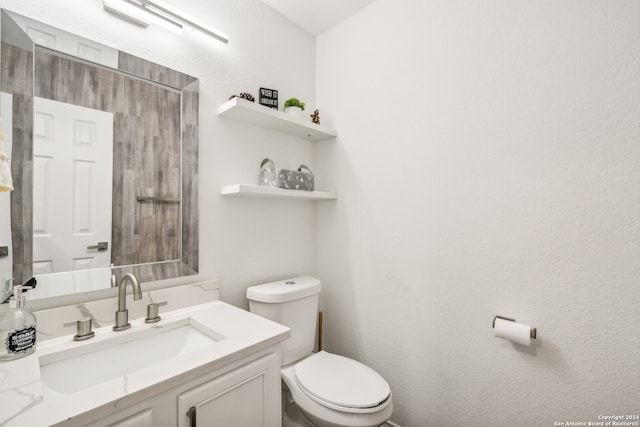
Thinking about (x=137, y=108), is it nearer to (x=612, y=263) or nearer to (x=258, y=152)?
(x=258, y=152)

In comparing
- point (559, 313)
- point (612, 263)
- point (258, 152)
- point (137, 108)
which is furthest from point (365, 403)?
point (137, 108)

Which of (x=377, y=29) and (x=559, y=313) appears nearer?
(x=559, y=313)

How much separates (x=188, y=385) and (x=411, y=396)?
113 cm

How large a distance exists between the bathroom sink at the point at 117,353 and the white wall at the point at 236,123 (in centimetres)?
30

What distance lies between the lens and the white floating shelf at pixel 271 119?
4.28 feet

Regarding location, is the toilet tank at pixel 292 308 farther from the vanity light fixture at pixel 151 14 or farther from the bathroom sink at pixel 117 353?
the vanity light fixture at pixel 151 14

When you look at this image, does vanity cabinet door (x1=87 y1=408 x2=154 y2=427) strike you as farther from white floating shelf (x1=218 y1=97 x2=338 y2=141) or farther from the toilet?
white floating shelf (x1=218 y1=97 x2=338 y2=141)

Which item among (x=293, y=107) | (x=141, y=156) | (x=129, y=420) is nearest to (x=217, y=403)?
(x=129, y=420)

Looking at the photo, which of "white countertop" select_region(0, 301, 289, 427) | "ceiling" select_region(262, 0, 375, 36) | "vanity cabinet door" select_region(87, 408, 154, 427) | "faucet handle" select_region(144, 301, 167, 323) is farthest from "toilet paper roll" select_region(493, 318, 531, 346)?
"ceiling" select_region(262, 0, 375, 36)

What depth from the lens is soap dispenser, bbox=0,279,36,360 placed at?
0.76 m

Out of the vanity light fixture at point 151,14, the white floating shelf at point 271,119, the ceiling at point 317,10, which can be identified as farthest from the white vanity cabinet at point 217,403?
the ceiling at point 317,10

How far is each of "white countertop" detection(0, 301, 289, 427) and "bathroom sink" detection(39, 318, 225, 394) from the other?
16 millimetres

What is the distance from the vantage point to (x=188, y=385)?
0.74 meters

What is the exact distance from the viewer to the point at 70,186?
974 millimetres
